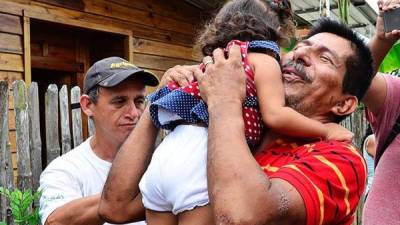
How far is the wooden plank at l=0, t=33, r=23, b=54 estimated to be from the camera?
18.7 feet

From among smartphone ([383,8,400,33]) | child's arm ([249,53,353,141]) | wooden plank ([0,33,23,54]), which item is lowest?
child's arm ([249,53,353,141])

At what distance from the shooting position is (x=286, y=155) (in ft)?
6.12

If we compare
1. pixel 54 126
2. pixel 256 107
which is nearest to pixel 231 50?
pixel 256 107

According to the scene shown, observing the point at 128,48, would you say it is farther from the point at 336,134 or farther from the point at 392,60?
the point at 336,134

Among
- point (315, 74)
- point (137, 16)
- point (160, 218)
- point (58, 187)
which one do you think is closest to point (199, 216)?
point (160, 218)

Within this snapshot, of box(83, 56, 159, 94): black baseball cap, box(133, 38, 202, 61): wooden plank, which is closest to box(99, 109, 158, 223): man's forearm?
box(83, 56, 159, 94): black baseball cap

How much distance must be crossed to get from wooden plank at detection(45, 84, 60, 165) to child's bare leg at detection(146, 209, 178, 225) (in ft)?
8.17

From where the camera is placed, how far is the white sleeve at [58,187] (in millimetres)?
2617

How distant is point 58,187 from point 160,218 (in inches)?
37.9

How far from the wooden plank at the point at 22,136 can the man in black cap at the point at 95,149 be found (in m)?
1.07

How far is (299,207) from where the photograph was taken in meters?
1.64

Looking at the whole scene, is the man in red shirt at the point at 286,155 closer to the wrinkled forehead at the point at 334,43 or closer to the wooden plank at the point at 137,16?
the wrinkled forehead at the point at 334,43

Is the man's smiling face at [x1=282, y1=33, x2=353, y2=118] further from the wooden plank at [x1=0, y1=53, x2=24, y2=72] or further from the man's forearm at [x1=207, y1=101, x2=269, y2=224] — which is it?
the wooden plank at [x1=0, y1=53, x2=24, y2=72]

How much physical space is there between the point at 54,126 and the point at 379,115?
248 cm
